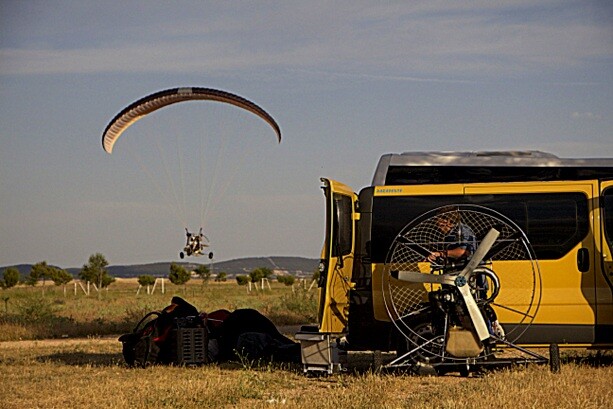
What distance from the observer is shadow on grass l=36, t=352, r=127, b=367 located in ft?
48.5

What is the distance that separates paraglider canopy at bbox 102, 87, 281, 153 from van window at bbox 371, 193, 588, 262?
8039mm

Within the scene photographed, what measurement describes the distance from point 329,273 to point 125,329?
39.3ft

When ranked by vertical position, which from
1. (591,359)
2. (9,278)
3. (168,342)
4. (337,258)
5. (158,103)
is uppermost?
(158,103)

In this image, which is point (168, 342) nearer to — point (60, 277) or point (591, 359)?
point (591, 359)

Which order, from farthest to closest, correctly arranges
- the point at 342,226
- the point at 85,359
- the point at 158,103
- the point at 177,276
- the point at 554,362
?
1. the point at 177,276
2. the point at 158,103
3. the point at 85,359
4. the point at 342,226
5. the point at 554,362

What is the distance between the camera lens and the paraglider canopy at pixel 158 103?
754 inches

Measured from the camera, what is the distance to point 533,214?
39.3 feet

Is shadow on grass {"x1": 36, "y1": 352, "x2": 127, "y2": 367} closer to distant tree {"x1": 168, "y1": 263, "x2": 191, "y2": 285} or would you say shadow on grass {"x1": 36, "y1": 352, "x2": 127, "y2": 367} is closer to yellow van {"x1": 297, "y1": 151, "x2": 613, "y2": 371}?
yellow van {"x1": 297, "y1": 151, "x2": 613, "y2": 371}

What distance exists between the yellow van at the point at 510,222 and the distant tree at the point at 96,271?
63.0 metres

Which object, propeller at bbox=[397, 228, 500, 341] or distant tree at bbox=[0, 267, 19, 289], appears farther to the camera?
distant tree at bbox=[0, 267, 19, 289]

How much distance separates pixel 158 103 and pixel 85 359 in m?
6.07

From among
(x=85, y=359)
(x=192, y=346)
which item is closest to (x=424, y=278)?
(x=192, y=346)

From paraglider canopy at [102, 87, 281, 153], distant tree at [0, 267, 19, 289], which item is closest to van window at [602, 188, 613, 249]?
paraglider canopy at [102, 87, 281, 153]

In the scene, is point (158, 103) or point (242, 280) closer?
point (158, 103)
